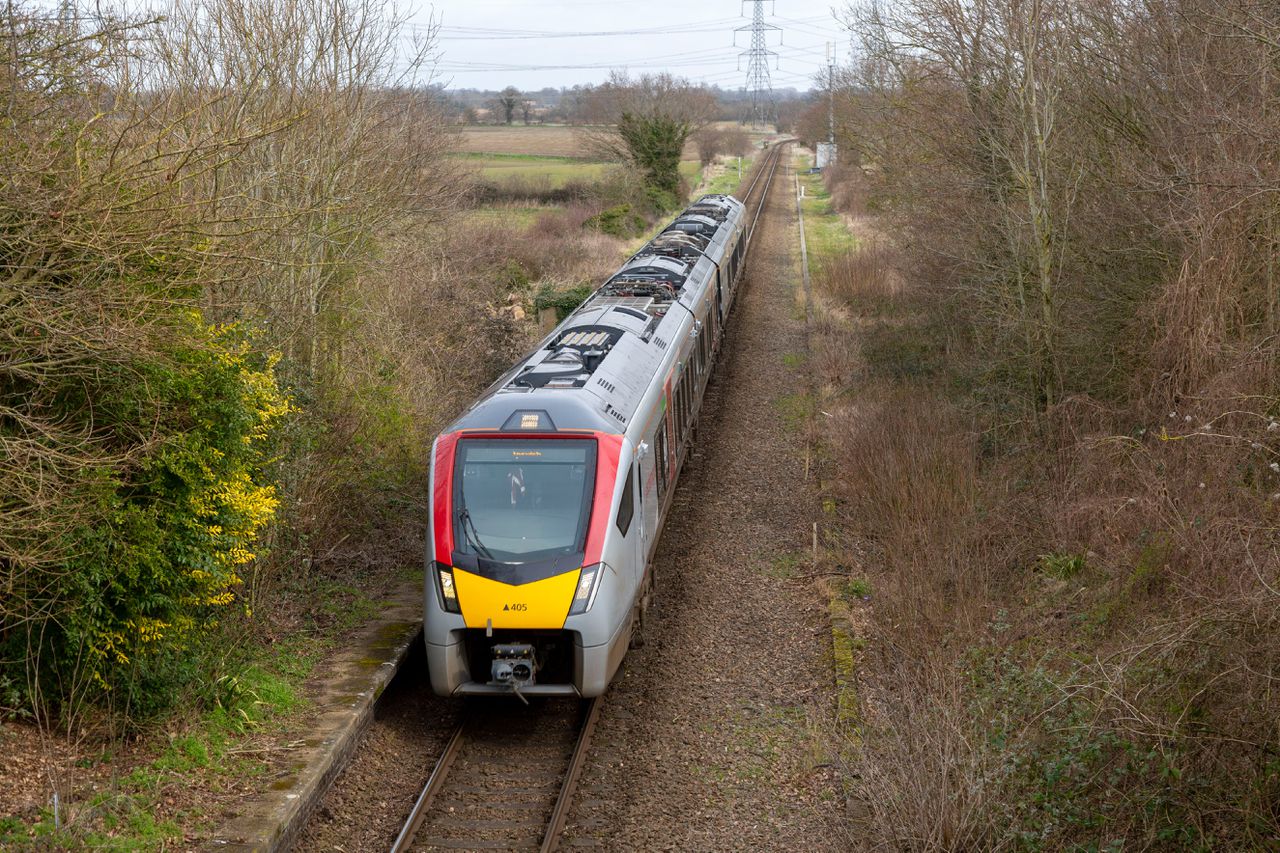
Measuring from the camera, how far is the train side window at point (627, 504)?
946 cm

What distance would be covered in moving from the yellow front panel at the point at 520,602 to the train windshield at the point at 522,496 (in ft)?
0.79

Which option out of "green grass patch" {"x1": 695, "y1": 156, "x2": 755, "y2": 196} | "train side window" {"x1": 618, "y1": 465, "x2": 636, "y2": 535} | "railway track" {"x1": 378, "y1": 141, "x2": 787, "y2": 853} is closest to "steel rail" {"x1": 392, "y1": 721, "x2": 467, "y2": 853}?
"railway track" {"x1": 378, "y1": 141, "x2": 787, "y2": 853}

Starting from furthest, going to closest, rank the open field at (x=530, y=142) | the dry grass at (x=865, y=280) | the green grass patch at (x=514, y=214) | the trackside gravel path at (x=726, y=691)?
1. the open field at (x=530, y=142)
2. the green grass patch at (x=514, y=214)
3. the dry grass at (x=865, y=280)
4. the trackside gravel path at (x=726, y=691)

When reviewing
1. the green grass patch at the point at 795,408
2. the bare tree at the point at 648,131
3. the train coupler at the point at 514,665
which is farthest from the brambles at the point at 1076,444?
the bare tree at the point at 648,131

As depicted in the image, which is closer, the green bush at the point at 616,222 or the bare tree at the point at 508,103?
the green bush at the point at 616,222

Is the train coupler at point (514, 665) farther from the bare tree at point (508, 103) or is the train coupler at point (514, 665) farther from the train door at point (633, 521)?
the bare tree at point (508, 103)

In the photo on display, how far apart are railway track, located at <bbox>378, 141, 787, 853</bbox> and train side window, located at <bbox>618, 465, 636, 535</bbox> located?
1596 mm

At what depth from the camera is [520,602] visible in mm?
8852

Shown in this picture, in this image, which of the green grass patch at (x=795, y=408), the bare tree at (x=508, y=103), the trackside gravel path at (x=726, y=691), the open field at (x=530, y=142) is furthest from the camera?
the bare tree at (x=508, y=103)

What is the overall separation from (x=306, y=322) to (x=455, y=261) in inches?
389

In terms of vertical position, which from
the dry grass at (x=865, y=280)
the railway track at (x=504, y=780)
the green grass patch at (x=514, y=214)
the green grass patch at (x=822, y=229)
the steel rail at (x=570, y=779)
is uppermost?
the green grass patch at (x=514, y=214)

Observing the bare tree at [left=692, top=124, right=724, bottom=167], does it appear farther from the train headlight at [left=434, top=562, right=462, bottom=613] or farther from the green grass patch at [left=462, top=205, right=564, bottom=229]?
the train headlight at [left=434, top=562, right=462, bottom=613]

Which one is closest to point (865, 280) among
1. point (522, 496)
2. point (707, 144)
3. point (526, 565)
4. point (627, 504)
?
point (627, 504)

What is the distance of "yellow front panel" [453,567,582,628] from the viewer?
8.82 m
